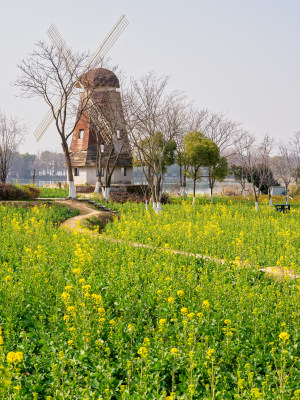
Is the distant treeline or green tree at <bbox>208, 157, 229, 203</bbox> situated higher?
the distant treeline

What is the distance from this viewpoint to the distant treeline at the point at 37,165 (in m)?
137

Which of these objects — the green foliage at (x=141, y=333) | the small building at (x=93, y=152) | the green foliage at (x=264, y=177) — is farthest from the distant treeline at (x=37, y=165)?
the green foliage at (x=141, y=333)

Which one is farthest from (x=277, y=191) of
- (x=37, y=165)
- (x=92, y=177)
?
(x=37, y=165)

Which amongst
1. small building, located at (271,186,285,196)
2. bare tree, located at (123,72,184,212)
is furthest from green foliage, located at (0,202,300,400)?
small building, located at (271,186,285,196)

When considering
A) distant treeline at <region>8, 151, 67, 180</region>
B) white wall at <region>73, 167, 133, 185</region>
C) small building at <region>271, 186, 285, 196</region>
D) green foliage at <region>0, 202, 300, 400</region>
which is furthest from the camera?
distant treeline at <region>8, 151, 67, 180</region>

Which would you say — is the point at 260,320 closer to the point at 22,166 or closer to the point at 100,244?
the point at 100,244

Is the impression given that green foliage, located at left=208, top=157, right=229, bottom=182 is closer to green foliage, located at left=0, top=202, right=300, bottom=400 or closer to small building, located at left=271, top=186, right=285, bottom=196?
small building, located at left=271, top=186, right=285, bottom=196

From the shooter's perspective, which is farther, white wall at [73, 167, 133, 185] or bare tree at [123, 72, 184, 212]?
white wall at [73, 167, 133, 185]

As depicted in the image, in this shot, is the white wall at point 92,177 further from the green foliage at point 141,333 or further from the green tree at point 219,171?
the green foliage at point 141,333

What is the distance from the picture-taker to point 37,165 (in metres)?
142

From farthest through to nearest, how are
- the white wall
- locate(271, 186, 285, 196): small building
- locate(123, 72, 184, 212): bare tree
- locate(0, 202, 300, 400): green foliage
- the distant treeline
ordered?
the distant treeline → locate(271, 186, 285, 196): small building → the white wall → locate(123, 72, 184, 212): bare tree → locate(0, 202, 300, 400): green foliage

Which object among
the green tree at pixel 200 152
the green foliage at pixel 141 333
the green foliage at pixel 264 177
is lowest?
the green foliage at pixel 141 333

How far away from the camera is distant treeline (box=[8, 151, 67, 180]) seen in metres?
137

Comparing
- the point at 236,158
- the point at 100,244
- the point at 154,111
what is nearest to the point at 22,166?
the point at 236,158
